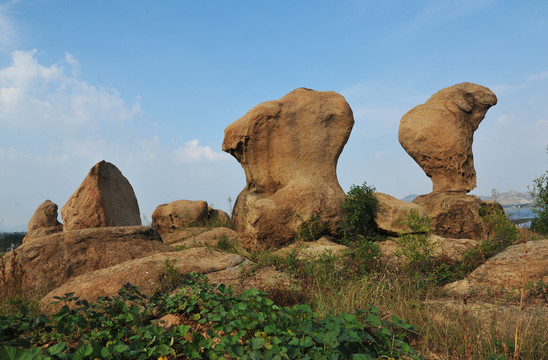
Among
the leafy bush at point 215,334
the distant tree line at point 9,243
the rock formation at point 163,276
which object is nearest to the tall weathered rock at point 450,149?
the rock formation at point 163,276

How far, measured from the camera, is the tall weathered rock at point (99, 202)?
450 inches

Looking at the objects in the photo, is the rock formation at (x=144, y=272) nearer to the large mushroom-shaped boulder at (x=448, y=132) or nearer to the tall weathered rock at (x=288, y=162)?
the tall weathered rock at (x=288, y=162)

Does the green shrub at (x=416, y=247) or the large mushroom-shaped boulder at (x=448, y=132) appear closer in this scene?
the green shrub at (x=416, y=247)

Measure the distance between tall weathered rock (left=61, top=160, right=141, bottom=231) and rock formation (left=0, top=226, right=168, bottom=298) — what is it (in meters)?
3.29

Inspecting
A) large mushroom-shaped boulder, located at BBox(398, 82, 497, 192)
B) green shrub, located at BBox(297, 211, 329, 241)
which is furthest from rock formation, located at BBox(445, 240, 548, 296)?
large mushroom-shaped boulder, located at BBox(398, 82, 497, 192)

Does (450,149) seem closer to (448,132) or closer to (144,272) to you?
(448,132)

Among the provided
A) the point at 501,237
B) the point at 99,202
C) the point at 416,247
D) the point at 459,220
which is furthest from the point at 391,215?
the point at 99,202

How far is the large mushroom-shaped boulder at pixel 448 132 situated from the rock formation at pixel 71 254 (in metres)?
8.24

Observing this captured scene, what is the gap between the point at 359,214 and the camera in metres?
9.63

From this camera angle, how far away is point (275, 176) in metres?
10.3

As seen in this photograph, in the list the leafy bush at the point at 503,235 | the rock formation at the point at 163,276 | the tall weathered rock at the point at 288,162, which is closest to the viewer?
the rock formation at the point at 163,276

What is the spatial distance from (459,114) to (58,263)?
1134 cm

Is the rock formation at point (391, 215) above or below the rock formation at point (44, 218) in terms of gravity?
below

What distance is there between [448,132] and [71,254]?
10369mm
